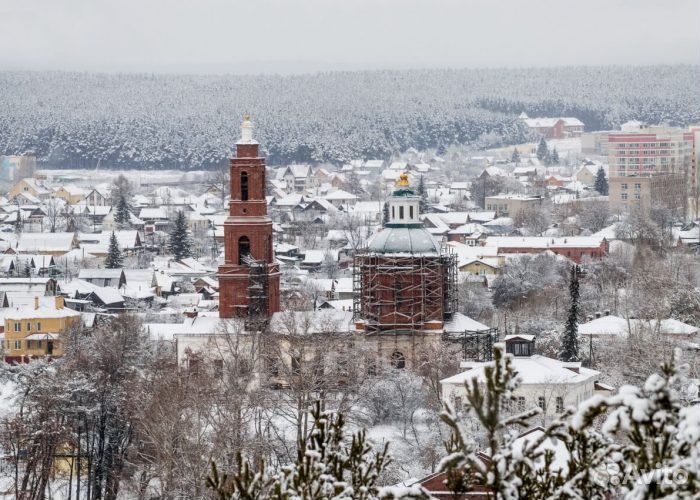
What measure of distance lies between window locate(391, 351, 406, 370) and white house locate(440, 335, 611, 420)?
286 centimetres

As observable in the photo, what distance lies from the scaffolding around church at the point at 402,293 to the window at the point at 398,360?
1.87 feet

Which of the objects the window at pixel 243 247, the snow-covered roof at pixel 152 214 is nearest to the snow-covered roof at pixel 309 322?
the window at pixel 243 247

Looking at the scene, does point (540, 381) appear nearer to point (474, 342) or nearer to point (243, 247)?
point (474, 342)

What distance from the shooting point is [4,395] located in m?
41.0

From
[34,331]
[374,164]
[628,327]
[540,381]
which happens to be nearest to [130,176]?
[374,164]

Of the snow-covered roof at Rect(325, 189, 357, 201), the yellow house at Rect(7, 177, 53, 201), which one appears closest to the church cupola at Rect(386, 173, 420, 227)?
the snow-covered roof at Rect(325, 189, 357, 201)

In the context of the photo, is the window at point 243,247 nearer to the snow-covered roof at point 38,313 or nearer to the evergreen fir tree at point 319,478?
the snow-covered roof at point 38,313

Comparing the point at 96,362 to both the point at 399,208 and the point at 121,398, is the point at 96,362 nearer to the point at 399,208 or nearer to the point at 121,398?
the point at 121,398

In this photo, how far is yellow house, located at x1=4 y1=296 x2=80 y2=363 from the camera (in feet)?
171

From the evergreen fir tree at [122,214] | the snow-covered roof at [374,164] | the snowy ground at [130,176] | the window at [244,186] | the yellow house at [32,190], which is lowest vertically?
the snowy ground at [130,176]

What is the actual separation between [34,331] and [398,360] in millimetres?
15611

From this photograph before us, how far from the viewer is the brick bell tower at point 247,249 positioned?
44719mm

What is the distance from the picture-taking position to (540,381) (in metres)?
36.3

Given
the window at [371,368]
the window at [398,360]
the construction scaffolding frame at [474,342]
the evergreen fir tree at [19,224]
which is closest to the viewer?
the window at [371,368]
